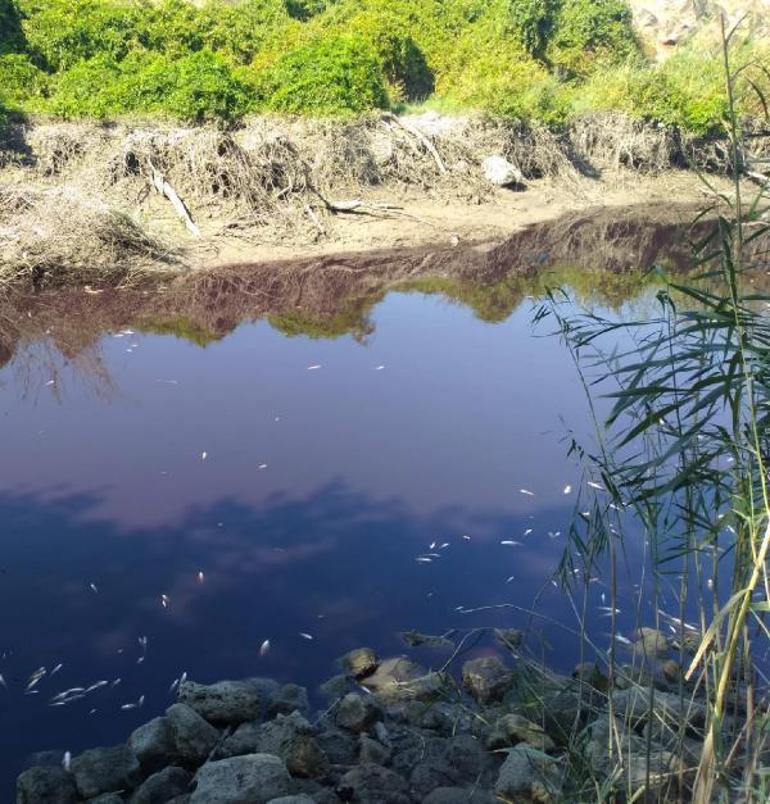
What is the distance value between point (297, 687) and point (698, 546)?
2710 millimetres

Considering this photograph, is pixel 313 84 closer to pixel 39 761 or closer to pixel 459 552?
pixel 459 552

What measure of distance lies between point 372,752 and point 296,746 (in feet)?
1.19

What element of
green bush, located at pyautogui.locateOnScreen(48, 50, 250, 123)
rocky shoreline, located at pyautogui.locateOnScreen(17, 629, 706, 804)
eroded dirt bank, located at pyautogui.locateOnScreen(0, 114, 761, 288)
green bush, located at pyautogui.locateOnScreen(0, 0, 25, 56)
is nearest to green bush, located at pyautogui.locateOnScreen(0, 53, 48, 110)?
green bush, located at pyautogui.locateOnScreen(48, 50, 250, 123)

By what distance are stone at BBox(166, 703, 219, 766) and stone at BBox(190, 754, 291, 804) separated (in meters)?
0.39

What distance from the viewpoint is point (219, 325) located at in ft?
34.8

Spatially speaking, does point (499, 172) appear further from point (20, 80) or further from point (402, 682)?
point (402, 682)

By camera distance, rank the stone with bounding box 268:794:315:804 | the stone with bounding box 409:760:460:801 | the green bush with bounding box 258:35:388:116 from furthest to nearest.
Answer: the green bush with bounding box 258:35:388:116 → the stone with bounding box 409:760:460:801 → the stone with bounding box 268:794:315:804

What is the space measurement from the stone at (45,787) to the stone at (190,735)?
451 mm

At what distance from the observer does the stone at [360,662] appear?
4.71 metres

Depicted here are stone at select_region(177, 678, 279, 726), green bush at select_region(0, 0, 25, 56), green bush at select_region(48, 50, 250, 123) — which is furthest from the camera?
green bush at select_region(0, 0, 25, 56)

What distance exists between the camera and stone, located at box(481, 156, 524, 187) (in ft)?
59.7

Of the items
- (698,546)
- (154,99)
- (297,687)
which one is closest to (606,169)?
(154,99)

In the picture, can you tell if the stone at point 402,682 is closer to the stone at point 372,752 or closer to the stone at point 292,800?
the stone at point 372,752

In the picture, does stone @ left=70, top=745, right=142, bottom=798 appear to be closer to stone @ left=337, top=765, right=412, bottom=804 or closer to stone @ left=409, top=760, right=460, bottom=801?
stone @ left=337, top=765, right=412, bottom=804
